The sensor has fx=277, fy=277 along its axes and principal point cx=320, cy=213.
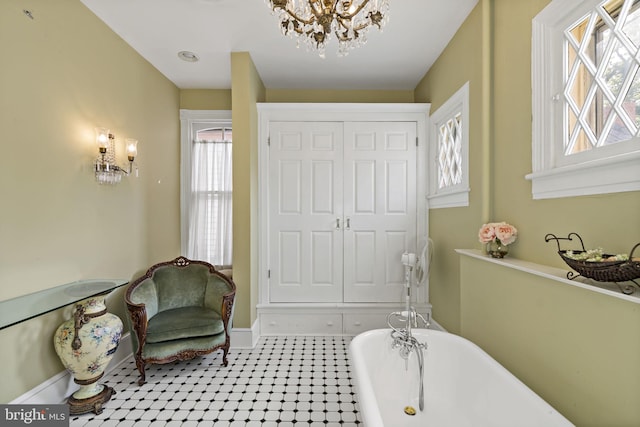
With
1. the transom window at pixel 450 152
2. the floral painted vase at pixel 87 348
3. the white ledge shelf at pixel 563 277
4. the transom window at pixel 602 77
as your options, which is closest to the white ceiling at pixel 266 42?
the transom window at pixel 450 152

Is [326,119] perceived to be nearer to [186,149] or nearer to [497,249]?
[186,149]

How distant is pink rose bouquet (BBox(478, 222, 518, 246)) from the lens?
5.26ft

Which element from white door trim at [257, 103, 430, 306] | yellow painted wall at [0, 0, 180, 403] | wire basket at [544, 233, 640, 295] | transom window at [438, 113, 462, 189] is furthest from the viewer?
white door trim at [257, 103, 430, 306]

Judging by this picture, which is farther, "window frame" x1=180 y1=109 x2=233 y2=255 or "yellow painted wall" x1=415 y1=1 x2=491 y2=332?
"window frame" x1=180 y1=109 x2=233 y2=255

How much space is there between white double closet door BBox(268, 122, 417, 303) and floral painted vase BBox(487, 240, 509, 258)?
117cm

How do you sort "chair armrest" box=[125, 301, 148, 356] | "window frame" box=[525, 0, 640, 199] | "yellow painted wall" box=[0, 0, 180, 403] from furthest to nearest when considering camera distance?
1. "chair armrest" box=[125, 301, 148, 356]
2. "yellow painted wall" box=[0, 0, 180, 403]
3. "window frame" box=[525, 0, 640, 199]

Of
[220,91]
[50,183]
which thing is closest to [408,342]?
[50,183]

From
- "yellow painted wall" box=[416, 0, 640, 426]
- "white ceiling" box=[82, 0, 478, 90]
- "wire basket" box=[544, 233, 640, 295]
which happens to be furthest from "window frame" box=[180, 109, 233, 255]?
"wire basket" box=[544, 233, 640, 295]

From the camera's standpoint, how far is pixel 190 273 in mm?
2584

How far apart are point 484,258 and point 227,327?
6.51ft

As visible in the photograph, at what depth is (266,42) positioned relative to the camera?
97.6 inches

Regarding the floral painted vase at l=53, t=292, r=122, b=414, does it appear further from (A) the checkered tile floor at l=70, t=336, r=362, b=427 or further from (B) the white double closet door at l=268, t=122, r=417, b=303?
(B) the white double closet door at l=268, t=122, r=417, b=303

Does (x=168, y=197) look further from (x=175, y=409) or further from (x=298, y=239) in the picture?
(x=175, y=409)

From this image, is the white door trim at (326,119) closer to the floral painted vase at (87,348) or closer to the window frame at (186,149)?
the window frame at (186,149)
